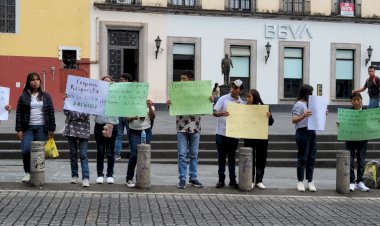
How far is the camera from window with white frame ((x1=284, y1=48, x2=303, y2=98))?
103 feet

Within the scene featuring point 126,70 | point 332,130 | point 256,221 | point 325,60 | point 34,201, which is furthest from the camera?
point 325,60

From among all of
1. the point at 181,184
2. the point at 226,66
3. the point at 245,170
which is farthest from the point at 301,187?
the point at 226,66

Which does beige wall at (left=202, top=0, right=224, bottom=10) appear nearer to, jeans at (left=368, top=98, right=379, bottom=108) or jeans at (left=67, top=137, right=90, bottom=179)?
jeans at (left=368, top=98, right=379, bottom=108)

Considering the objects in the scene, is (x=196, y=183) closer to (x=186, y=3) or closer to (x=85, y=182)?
(x=85, y=182)

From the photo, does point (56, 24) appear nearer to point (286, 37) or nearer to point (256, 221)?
point (286, 37)

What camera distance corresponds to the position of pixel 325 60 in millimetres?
31875

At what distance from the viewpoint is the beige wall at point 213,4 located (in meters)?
29.9

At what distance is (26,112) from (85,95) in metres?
1.11

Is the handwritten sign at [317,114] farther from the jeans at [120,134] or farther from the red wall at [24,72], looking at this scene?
the red wall at [24,72]

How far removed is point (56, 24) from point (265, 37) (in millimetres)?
10718

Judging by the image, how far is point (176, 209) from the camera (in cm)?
911

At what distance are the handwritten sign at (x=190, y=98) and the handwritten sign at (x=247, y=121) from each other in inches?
18.8

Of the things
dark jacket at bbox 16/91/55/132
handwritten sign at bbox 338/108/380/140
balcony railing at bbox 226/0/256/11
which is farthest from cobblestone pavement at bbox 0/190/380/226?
balcony railing at bbox 226/0/256/11

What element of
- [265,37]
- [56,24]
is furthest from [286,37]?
[56,24]
